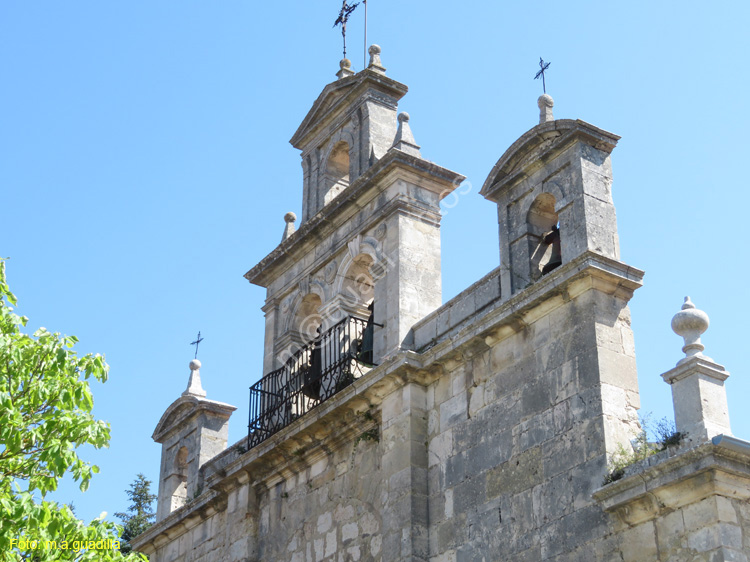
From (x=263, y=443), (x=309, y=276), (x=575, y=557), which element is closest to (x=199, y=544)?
(x=263, y=443)

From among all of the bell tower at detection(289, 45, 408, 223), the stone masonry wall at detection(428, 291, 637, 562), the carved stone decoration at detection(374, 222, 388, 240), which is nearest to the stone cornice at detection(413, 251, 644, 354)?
the stone masonry wall at detection(428, 291, 637, 562)

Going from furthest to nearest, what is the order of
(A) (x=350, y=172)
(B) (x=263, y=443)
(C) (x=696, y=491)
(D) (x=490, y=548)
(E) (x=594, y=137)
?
(A) (x=350, y=172) → (B) (x=263, y=443) → (E) (x=594, y=137) → (D) (x=490, y=548) → (C) (x=696, y=491)

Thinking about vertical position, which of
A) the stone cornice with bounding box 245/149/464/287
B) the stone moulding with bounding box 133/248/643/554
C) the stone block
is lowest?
the stone block

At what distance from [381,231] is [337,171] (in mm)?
2459

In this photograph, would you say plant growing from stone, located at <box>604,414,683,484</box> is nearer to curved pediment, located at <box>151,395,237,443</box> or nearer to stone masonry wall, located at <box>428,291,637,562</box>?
stone masonry wall, located at <box>428,291,637,562</box>

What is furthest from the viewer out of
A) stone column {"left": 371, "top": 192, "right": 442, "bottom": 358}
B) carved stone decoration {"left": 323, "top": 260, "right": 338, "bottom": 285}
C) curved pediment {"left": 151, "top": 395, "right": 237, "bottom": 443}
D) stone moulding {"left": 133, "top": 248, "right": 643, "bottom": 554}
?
curved pediment {"left": 151, "top": 395, "right": 237, "bottom": 443}

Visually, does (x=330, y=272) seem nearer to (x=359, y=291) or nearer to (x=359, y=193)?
(x=359, y=291)

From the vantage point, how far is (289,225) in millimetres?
15312

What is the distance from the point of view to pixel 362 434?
39.6ft

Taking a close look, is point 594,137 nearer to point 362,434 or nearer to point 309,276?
point 362,434

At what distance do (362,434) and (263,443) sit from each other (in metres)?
1.67

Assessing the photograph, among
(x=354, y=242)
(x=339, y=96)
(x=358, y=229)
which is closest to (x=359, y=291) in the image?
(x=354, y=242)

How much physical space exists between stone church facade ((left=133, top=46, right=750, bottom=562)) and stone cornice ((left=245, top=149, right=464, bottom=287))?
3 cm

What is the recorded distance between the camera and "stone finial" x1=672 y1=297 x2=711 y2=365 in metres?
9.16
